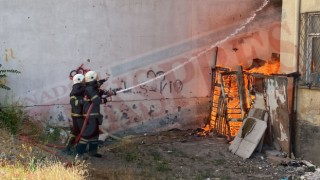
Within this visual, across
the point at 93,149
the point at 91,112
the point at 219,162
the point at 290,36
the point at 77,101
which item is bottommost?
the point at 219,162

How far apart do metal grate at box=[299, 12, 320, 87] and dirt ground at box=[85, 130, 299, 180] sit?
197 centimetres

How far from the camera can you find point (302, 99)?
10.5 meters

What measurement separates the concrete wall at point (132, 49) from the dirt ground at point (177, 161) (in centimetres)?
95

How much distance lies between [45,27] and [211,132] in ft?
17.6

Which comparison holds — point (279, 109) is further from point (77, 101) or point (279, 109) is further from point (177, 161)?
point (77, 101)

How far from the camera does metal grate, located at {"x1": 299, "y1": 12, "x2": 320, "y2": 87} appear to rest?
404 inches

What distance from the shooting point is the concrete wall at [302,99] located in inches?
402

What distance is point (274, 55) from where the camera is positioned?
13.5 m

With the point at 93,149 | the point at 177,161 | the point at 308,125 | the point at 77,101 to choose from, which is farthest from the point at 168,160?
the point at 308,125

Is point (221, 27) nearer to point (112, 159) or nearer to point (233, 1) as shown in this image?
point (233, 1)

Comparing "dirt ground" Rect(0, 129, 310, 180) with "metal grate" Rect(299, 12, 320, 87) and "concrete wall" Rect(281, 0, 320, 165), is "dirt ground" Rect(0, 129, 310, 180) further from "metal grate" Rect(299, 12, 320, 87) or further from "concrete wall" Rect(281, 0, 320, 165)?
"metal grate" Rect(299, 12, 320, 87)

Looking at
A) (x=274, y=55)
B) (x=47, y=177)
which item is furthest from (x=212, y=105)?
(x=47, y=177)

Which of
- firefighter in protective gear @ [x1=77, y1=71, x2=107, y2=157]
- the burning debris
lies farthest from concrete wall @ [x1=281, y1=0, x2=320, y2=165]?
firefighter in protective gear @ [x1=77, y1=71, x2=107, y2=157]

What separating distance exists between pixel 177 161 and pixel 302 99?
10.1 feet
